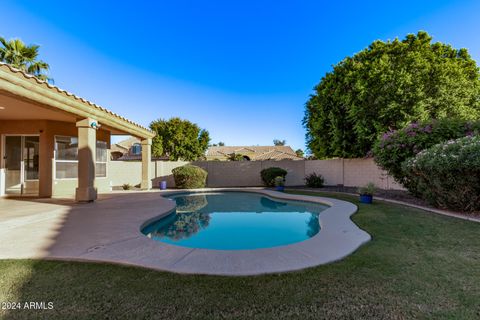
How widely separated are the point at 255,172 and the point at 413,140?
394 inches

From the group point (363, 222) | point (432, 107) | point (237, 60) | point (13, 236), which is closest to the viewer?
point (13, 236)

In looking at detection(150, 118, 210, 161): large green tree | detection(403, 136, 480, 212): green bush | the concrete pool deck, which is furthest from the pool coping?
detection(150, 118, 210, 161): large green tree

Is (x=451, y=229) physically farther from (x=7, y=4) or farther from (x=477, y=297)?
(x=7, y=4)

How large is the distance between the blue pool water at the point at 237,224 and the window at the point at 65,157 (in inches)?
198

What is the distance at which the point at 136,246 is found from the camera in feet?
12.7

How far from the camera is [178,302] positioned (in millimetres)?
2314

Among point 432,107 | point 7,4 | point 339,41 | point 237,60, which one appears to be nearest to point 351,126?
point 432,107

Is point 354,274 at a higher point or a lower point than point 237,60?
lower

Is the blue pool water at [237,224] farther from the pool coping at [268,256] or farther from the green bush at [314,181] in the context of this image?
the green bush at [314,181]

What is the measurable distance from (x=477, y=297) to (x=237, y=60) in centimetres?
1538

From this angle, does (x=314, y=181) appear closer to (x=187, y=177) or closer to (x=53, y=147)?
(x=187, y=177)

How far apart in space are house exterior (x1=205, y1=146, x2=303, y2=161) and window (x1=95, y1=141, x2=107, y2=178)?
25.3m

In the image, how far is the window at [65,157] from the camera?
384 inches

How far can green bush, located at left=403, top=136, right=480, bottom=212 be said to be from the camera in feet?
20.0
